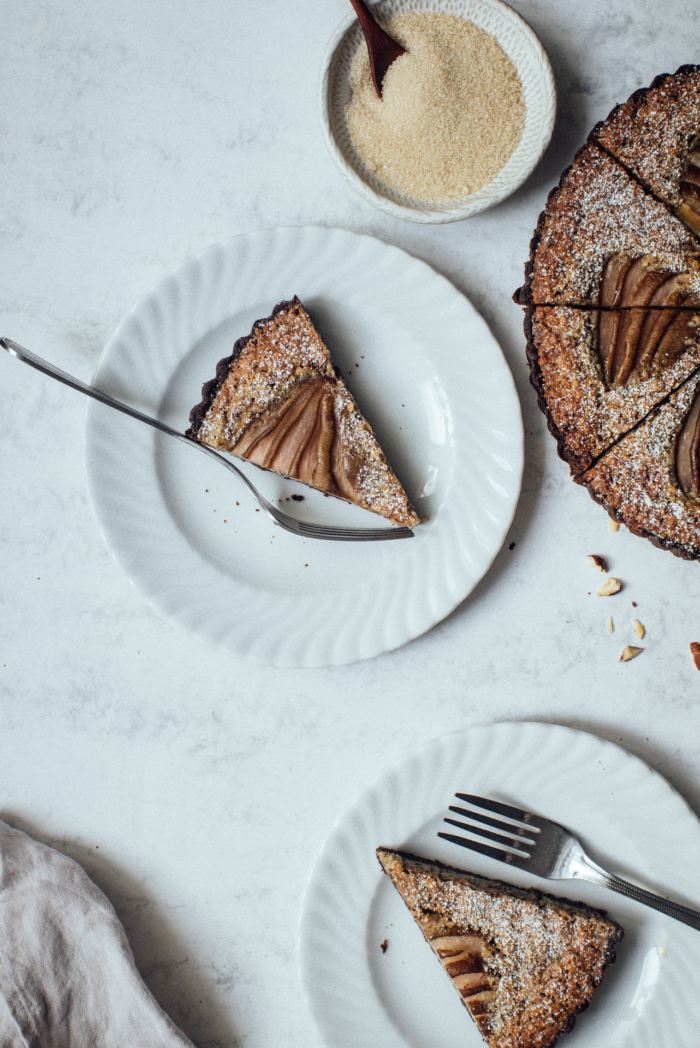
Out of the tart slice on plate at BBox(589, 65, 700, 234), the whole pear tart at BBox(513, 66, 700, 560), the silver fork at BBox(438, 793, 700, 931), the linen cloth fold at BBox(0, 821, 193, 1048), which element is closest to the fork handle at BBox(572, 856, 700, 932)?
the silver fork at BBox(438, 793, 700, 931)

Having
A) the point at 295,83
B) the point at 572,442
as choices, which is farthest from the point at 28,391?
the point at 572,442

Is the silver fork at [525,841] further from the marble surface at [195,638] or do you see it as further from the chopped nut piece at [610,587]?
the chopped nut piece at [610,587]

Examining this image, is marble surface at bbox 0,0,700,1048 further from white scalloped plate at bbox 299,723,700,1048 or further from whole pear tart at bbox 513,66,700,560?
whole pear tart at bbox 513,66,700,560

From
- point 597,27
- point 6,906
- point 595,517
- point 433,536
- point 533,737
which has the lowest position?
point 6,906

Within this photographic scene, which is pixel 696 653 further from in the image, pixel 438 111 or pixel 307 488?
pixel 438 111

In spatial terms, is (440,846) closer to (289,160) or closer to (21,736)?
(21,736)

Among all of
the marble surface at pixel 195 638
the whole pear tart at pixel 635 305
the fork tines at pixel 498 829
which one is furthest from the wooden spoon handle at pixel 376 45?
the fork tines at pixel 498 829

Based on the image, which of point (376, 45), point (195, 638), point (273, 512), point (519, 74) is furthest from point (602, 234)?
point (195, 638)
